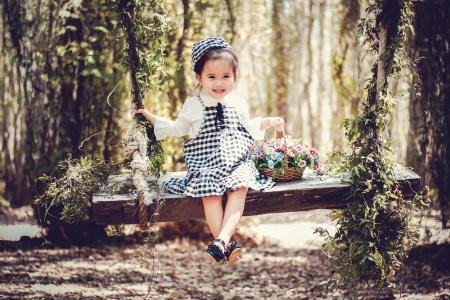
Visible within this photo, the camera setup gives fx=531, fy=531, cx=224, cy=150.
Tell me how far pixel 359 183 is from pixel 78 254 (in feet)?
10.7

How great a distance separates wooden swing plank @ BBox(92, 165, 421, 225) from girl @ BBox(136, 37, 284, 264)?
0.23ft

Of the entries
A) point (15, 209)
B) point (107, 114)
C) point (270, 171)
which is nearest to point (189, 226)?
point (107, 114)

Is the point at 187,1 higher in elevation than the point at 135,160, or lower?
higher

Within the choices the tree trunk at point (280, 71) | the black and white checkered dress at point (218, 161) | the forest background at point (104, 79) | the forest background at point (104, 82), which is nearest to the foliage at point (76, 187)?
the black and white checkered dress at point (218, 161)

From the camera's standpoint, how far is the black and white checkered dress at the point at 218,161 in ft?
9.82

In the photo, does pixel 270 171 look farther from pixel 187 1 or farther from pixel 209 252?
pixel 187 1

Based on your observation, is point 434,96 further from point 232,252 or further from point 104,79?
point 104,79

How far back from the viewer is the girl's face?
10.3 ft

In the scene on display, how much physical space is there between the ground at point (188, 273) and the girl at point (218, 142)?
1026 mm

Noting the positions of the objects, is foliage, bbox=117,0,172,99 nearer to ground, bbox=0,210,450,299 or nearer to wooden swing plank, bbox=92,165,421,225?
wooden swing plank, bbox=92,165,421,225

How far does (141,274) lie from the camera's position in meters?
5.00

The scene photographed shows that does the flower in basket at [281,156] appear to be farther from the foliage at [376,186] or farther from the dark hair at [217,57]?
the dark hair at [217,57]

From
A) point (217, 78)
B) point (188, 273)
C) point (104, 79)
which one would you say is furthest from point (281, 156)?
point (104, 79)

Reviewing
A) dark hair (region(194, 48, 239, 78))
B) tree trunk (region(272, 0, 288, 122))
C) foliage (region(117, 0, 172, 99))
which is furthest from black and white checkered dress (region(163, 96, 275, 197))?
tree trunk (region(272, 0, 288, 122))
